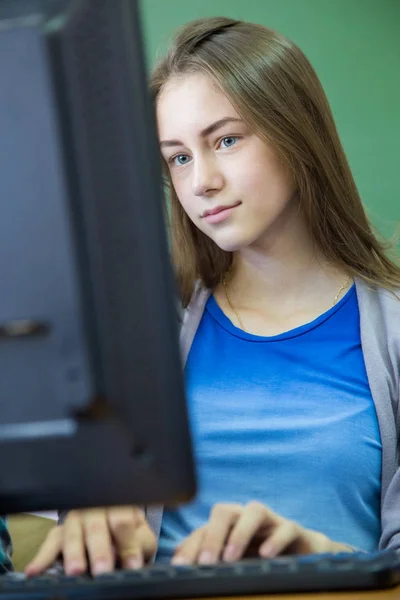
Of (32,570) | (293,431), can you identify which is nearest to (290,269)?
(293,431)

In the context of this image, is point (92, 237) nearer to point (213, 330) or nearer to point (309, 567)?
point (309, 567)

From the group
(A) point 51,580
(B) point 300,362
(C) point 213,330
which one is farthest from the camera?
(C) point 213,330

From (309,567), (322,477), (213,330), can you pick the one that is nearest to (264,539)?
(309,567)

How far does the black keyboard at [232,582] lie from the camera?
0.60 meters

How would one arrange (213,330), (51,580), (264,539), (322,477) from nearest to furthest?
(51,580)
(264,539)
(322,477)
(213,330)

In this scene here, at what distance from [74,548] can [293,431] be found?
45cm

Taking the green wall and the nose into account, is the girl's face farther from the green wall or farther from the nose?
the green wall

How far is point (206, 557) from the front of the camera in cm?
70

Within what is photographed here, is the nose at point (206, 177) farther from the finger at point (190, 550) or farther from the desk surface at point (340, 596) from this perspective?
the desk surface at point (340, 596)

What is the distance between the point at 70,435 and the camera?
1.70ft

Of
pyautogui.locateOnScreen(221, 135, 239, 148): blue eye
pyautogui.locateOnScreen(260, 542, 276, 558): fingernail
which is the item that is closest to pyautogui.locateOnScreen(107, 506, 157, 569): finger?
pyautogui.locateOnScreen(260, 542, 276, 558): fingernail

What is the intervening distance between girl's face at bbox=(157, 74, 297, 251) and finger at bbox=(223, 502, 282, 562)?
50cm

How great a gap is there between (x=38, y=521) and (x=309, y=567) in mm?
707

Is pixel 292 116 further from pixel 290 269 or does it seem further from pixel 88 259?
pixel 88 259
